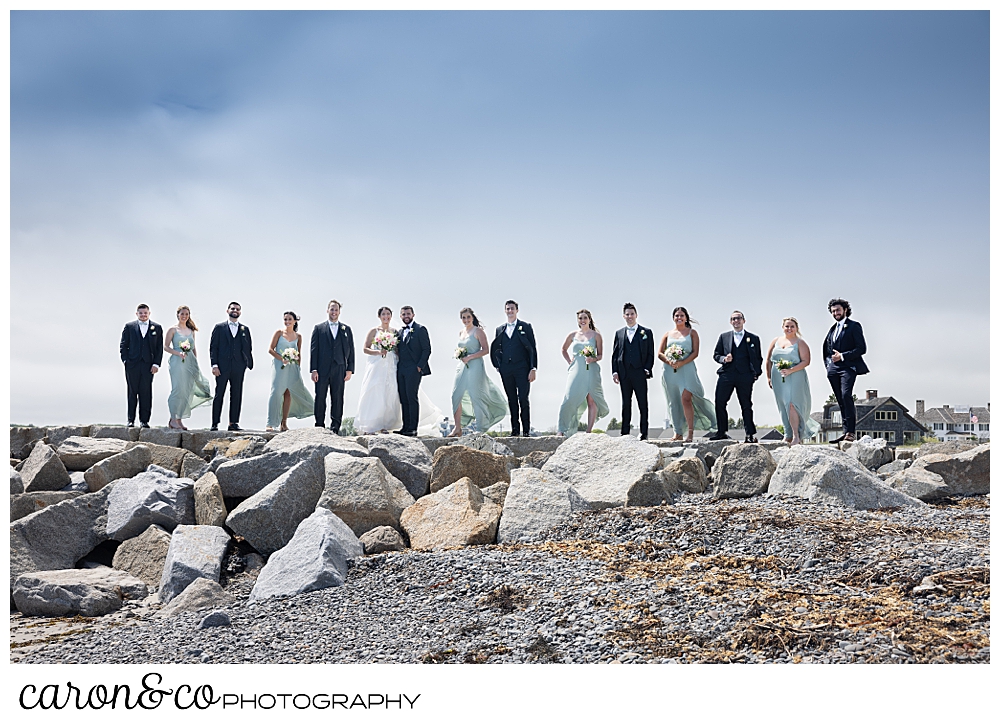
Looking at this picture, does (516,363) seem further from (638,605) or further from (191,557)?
(638,605)

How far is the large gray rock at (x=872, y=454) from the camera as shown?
34.3 feet

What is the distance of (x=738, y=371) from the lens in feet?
40.4

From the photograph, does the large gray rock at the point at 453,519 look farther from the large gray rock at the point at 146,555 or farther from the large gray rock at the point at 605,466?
the large gray rock at the point at 146,555

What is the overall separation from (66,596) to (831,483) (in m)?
6.99

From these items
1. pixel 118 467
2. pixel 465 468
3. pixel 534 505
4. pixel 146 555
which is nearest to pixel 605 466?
pixel 534 505

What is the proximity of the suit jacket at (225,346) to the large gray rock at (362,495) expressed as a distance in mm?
5698

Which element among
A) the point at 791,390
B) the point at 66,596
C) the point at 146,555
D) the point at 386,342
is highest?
the point at 386,342

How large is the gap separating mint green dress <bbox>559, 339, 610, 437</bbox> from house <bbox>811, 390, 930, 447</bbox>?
3.48 metres

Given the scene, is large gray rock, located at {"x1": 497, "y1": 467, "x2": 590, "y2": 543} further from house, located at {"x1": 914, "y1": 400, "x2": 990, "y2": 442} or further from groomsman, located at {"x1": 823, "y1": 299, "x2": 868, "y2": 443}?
groomsman, located at {"x1": 823, "y1": 299, "x2": 868, "y2": 443}

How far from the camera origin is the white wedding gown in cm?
1402

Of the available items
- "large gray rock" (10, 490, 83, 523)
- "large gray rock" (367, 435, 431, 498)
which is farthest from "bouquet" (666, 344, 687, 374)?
"large gray rock" (10, 490, 83, 523)

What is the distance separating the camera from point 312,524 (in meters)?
7.21

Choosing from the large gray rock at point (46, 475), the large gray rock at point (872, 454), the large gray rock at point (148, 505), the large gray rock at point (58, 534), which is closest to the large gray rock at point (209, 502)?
the large gray rock at point (148, 505)
